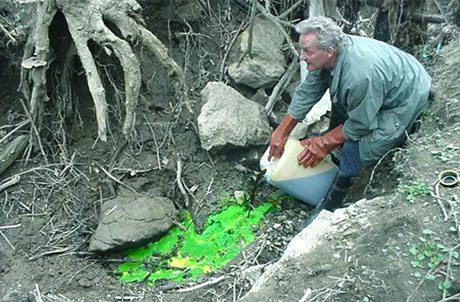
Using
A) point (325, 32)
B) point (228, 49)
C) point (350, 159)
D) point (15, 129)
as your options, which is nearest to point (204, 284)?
point (350, 159)

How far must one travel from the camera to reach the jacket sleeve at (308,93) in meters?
4.29

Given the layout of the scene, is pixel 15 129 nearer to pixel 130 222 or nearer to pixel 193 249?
pixel 130 222

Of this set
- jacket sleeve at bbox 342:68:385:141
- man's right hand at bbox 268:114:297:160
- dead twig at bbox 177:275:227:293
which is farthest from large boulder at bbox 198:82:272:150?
dead twig at bbox 177:275:227:293

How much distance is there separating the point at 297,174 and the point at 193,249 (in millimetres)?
993

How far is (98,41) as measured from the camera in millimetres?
4609

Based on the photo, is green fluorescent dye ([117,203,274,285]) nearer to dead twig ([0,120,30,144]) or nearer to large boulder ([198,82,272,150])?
large boulder ([198,82,272,150])

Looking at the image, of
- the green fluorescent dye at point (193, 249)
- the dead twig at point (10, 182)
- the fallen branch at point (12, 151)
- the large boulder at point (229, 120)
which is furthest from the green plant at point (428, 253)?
the fallen branch at point (12, 151)

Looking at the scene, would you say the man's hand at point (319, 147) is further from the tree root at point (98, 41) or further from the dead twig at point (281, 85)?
the tree root at point (98, 41)

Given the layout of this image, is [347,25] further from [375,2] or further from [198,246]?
[198,246]

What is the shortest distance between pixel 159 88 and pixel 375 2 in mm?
2083

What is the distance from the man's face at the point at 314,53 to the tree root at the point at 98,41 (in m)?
1.38

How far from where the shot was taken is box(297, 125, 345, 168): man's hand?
4227 mm

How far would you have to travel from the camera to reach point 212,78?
557 centimetres

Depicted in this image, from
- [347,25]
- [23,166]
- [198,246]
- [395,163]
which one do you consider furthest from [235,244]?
[347,25]
